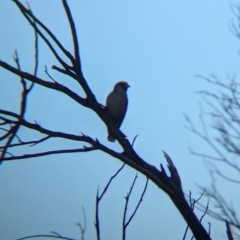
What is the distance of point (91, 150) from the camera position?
2.01 metres

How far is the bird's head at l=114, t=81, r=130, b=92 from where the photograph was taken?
7.42 metres

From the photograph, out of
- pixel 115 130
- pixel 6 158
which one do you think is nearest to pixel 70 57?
pixel 115 130

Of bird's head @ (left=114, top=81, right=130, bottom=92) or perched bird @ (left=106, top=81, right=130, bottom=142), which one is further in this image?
bird's head @ (left=114, top=81, right=130, bottom=92)

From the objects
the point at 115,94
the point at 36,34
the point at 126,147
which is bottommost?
the point at 126,147

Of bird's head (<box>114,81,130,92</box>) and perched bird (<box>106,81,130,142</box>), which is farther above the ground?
bird's head (<box>114,81,130,92</box>)

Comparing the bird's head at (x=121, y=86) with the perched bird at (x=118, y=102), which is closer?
the perched bird at (x=118, y=102)

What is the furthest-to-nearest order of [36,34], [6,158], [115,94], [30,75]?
1. [115,94]
2. [36,34]
3. [30,75]
4. [6,158]

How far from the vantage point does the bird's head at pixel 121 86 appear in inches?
292

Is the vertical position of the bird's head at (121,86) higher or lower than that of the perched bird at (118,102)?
higher

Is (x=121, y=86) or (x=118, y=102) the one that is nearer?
(x=118, y=102)

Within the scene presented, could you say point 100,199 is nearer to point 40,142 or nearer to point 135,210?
point 135,210

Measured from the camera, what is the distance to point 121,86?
7.54 meters

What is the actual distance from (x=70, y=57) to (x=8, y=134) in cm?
36

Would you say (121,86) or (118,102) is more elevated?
(121,86)
